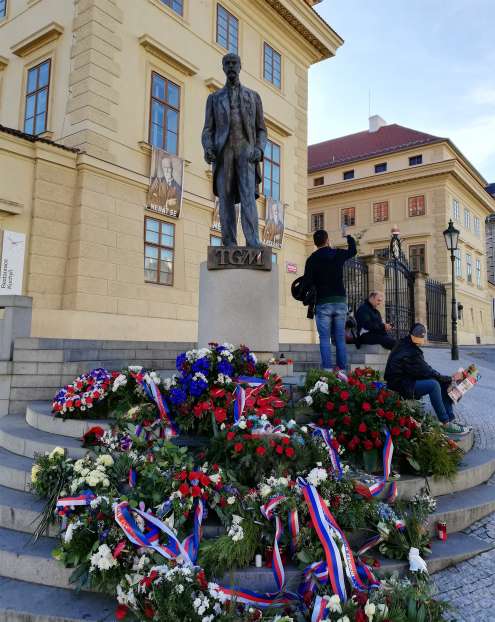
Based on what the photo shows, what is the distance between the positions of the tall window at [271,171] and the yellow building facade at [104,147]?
8.54 ft

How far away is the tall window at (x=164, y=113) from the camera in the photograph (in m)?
14.1

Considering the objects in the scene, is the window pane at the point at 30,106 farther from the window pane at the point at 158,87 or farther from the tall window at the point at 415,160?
the tall window at the point at 415,160

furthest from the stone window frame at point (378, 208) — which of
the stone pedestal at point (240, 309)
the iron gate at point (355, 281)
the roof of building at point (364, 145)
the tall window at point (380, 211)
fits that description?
the stone pedestal at point (240, 309)

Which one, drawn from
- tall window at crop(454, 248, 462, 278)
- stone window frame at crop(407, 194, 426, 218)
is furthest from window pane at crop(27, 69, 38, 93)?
tall window at crop(454, 248, 462, 278)

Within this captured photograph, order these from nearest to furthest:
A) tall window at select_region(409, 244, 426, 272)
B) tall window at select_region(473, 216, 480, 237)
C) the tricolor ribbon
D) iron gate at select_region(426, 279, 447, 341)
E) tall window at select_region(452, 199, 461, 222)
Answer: the tricolor ribbon
iron gate at select_region(426, 279, 447, 341)
tall window at select_region(409, 244, 426, 272)
tall window at select_region(452, 199, 461, 222)
tall window at select_region(473, 216, 480, 237)

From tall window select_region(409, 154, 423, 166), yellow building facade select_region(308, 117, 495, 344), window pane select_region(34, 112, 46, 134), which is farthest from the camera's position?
tall window select_region(409, 154, 423, 166)

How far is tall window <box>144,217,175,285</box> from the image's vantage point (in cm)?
1360

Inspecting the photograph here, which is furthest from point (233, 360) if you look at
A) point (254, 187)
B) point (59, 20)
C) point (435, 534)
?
point (59, 20)

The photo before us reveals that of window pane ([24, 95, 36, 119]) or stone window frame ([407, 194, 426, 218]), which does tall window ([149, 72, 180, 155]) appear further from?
stone window frame ([407, 194, 426, 218])

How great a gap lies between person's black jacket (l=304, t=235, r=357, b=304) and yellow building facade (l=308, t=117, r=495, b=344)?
2753cm

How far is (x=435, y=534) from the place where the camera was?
12.1 feet

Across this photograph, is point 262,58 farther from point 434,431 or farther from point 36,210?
point 434,431

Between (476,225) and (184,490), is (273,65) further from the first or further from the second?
(476,225)

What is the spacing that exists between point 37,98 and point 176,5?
16.9 feet
